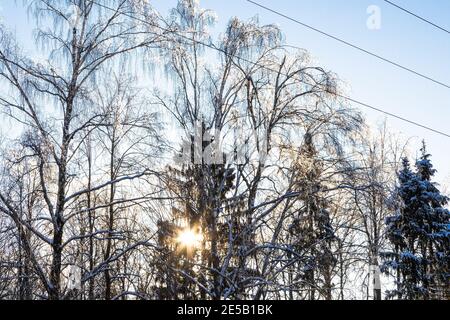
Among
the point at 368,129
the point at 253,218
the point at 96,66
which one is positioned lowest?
the point at 253,218

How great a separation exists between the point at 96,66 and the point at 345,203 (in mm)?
5753

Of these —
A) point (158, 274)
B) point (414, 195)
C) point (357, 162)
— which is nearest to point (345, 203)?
point (357, 162)

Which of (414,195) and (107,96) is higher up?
(107,96)

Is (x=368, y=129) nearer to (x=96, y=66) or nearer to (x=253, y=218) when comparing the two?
(x=253, y=218)

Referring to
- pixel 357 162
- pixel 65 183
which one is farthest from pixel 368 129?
pixel 65 183

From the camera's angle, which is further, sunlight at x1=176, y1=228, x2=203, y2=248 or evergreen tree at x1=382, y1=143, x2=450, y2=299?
evergreen tree at x1=382, y1=143, x2=450, y2=299

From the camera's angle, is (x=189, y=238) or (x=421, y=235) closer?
→ (x=189, y=238)

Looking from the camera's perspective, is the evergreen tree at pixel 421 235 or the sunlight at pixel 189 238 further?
the evergreen tree at pixel 421 235

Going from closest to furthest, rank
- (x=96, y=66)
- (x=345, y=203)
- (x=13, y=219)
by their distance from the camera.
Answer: (x=13, y=219) → (x=96, y=66) → (x=345, y=203)

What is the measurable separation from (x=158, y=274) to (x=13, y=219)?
2.28 m

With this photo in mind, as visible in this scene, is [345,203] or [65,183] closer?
[65,183]

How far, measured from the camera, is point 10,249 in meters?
7.04
